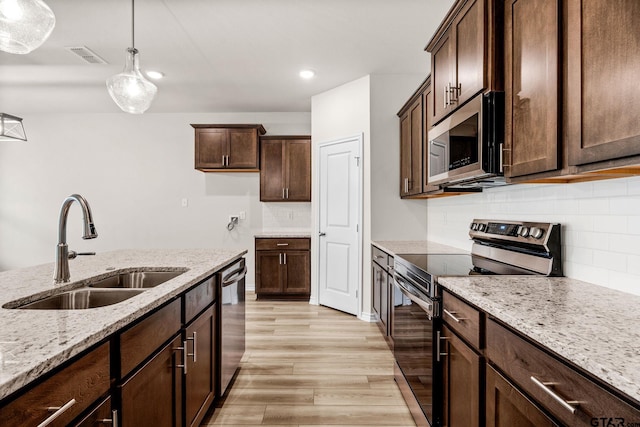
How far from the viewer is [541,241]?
1.64 meters

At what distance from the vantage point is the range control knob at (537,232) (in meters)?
1.67

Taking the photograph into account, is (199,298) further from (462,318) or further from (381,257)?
Result: (381,257)

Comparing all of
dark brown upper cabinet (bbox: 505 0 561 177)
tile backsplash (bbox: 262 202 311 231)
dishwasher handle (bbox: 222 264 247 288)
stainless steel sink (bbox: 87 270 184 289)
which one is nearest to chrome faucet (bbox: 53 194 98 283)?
stainless steel sink (bbox: 87 270 184 289)

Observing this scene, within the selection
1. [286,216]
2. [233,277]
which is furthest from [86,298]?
[286,216]

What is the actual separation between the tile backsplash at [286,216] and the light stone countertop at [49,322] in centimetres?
334

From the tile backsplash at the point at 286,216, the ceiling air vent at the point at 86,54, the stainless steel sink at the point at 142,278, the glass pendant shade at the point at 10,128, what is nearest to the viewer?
the stainless steel sink at the point at 142,278

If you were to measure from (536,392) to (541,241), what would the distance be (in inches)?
37.1

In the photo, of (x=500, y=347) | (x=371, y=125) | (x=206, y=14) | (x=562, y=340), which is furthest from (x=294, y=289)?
(x=562, y=340)

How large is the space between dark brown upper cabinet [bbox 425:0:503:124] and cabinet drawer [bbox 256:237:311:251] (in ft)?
8.82

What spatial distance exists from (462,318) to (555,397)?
553mm

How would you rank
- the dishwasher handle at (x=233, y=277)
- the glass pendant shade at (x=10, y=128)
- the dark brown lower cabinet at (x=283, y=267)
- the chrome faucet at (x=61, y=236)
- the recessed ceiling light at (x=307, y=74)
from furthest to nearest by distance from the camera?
the dark brown lower cabinet at (x=283, y=267), the recessed ceiling light at (x=307, y=74), the glass pendant shade at (x=10, y=128), the dishwasher handle at (x=233, y=277), the chrome faucet at (x=61, y=236)

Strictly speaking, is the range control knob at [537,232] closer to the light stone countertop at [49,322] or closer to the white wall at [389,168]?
the light stone countertop at [49,322]

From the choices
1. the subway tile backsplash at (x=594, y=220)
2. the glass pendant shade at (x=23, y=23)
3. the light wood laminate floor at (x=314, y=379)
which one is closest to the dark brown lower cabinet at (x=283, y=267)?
the light wood laminate floor at (x=314, y=379)

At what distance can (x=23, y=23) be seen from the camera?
1.59 meters
